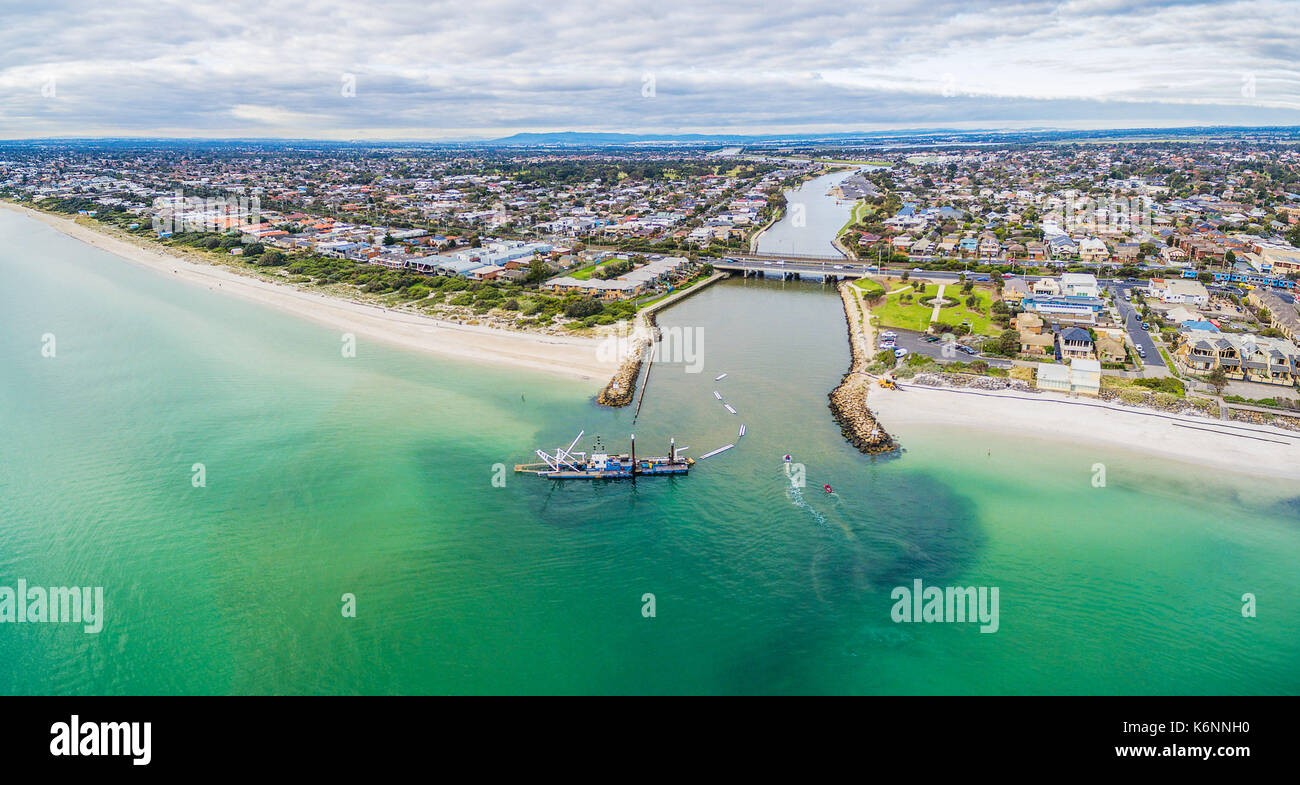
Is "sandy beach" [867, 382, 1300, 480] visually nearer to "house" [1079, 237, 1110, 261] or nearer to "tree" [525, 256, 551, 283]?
"tree" [525, 256, 551, 283]

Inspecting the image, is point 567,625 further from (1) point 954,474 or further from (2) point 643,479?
(1) point 954,474

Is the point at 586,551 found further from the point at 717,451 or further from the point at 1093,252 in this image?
the point at 1093,252

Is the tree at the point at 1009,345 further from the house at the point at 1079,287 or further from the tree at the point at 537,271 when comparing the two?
the tree at the point at 537,271

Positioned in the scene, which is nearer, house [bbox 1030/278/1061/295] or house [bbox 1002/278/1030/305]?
house [bbox 1002/278/1030/305]
